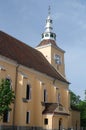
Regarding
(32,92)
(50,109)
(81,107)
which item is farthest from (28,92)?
(81,107)

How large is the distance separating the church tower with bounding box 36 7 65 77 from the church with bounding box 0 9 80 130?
6.7 inches

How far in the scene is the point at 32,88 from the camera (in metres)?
36.4

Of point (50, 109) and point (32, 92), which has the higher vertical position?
point (32, 92)

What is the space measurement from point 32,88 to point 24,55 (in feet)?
16.8

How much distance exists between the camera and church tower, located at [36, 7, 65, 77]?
1826 inches

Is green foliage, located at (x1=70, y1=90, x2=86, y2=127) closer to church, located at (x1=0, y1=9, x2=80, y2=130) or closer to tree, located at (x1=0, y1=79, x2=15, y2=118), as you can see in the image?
church, located at (x1=0, y1=9, x2=80, y2=130)

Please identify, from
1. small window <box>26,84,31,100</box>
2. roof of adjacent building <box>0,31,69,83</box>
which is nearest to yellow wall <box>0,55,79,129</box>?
small window <box>26,84,31,100</box>

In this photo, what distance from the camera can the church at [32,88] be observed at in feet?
107

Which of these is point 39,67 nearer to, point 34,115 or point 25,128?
point 34,115

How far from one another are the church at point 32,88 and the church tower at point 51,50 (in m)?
0.17

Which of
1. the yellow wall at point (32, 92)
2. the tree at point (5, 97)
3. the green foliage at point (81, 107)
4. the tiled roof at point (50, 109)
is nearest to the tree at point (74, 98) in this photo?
the green foliage at point (81, 107)

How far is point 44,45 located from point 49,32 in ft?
12.8

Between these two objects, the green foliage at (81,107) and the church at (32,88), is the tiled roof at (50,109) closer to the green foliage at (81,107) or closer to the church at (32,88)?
the church at (32,88)

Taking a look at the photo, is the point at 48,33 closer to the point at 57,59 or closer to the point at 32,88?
the point at 57,59
